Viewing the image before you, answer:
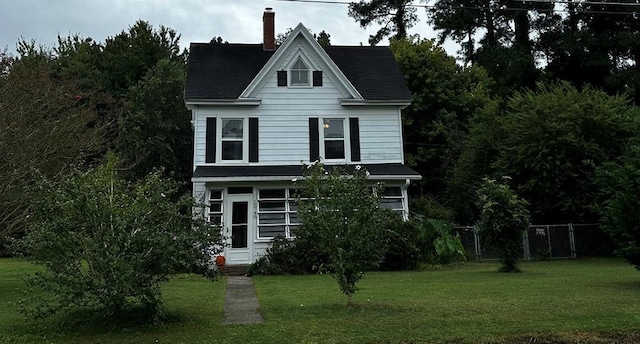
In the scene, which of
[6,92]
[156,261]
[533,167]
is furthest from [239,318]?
[533,167]

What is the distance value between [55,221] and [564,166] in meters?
18.8

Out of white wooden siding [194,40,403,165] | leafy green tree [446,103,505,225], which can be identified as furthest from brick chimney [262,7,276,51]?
leafy green tree [446,103,505,225]

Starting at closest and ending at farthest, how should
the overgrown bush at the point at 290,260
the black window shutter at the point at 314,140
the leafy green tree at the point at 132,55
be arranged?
the overgrown bush at the point at 290,260 → the black window shutter at the point at 314,140 → the leafy green tree at the point at 132,55

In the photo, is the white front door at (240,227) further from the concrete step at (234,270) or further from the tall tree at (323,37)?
the tall tree at (323,37)

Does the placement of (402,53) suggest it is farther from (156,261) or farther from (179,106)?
(156,261)

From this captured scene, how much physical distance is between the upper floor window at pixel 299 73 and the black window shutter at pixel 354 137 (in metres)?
2.32

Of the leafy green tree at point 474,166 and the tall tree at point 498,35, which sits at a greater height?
the tall tree at point 498,35

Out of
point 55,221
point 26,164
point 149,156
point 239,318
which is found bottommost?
point 239,318

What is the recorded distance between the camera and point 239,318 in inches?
339

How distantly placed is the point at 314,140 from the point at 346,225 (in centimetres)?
1082

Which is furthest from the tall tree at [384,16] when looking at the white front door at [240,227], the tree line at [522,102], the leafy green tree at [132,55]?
the white front door at [240,227]

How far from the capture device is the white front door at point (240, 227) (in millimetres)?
18391

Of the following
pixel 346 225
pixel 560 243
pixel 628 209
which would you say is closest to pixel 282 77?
pixel 346 225

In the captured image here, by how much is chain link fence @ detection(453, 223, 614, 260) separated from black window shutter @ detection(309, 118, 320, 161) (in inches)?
244
